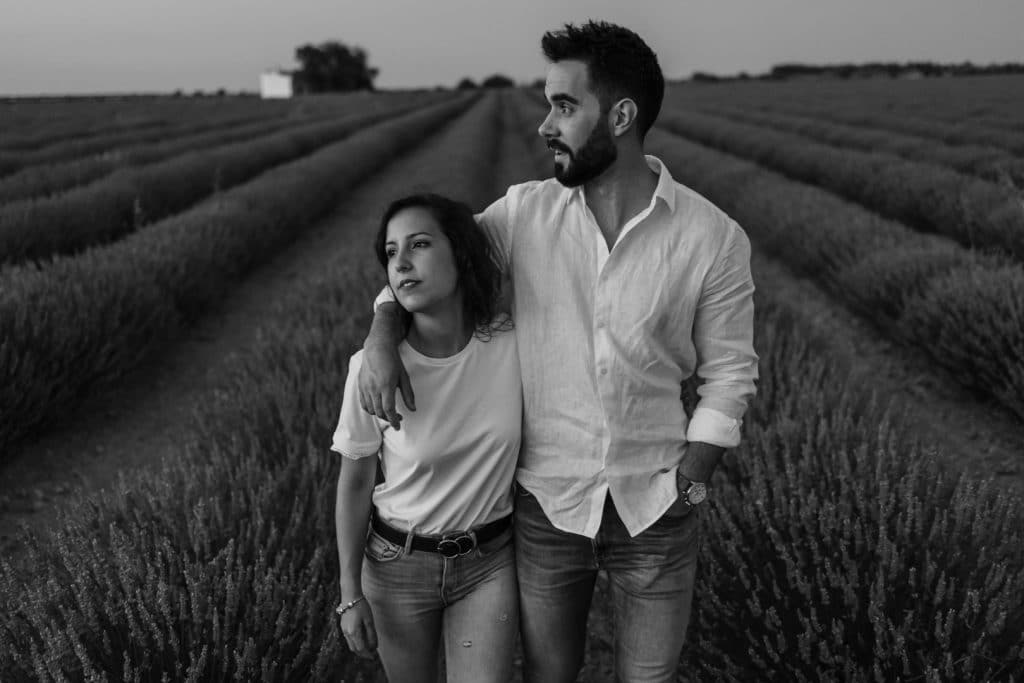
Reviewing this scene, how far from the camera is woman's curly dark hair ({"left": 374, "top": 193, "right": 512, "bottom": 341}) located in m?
1.49

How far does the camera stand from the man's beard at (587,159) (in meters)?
1.45

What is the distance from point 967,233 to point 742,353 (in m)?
6.59

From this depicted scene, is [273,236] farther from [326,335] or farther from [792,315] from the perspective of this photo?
[792,315]

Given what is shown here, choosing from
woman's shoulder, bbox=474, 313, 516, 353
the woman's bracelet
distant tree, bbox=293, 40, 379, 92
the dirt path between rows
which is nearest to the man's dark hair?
woman's shoulder, bbox=474, 313, 516, 353

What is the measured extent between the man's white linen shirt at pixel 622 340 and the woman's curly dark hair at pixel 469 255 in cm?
6

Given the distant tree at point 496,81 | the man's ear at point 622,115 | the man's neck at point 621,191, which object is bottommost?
the man's neck at point 621,191

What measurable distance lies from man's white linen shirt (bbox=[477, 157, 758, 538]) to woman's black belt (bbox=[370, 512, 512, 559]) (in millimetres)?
113

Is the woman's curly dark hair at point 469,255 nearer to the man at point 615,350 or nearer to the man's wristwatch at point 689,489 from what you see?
the man at point 615,350

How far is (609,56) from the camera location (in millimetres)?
1420

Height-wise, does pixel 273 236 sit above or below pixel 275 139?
below

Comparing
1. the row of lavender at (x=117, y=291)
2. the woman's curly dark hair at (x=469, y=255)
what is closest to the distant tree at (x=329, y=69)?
the row of lavender at (x=117, y=291)

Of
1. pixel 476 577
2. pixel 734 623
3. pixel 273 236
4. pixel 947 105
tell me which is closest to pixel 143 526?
pixel 476 577

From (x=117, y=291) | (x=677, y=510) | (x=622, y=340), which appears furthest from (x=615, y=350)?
(x=117, y=291)

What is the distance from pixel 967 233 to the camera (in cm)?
701
